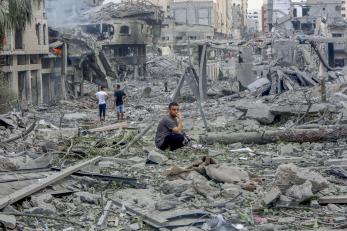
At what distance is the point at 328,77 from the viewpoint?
2886 centimetres

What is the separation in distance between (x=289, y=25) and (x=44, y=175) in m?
51.5

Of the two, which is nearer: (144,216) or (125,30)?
(144,216)

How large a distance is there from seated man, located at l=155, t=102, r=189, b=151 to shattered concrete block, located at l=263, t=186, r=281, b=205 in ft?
14.5

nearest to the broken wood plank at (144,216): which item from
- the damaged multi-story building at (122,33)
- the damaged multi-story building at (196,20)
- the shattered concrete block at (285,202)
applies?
the shattered concrete block at (285,202)

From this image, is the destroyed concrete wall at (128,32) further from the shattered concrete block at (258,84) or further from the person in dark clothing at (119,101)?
the person in dark clothing at (119,101)

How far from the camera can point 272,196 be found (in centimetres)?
819

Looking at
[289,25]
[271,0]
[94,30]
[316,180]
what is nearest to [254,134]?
[316,180]

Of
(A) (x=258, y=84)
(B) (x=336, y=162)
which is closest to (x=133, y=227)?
(B) (x=336, y=162)

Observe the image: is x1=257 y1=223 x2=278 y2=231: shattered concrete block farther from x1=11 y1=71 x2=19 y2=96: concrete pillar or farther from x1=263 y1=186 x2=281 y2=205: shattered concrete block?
x1=11 y1=71 x2=19 y2=96: concrete pillar

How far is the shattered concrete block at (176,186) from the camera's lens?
9.12 m

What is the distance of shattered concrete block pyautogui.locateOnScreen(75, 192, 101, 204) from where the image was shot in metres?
8.69

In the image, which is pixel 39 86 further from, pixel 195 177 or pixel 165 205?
pixel 165 205

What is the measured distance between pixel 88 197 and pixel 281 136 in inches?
238

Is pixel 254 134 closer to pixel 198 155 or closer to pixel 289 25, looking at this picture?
pixel 198 155
